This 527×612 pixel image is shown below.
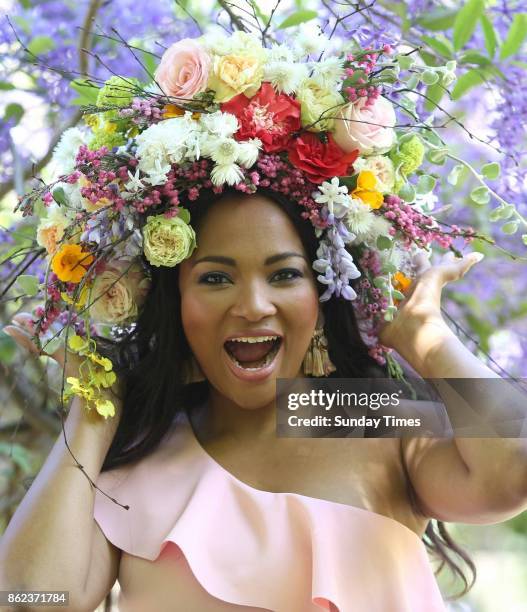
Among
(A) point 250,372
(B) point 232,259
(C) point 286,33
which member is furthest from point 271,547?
(C) point 286,33

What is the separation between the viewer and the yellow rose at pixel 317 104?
1.74 metres

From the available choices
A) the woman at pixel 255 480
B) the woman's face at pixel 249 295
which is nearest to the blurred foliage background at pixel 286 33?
the woman at pixel 255 480

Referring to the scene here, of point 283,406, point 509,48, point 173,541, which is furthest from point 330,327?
point 509,48

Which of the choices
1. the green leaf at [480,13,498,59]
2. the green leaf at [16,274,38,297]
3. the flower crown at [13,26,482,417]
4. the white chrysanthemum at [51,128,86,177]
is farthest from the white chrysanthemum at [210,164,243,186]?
the green leaf at [480,13,498,59]

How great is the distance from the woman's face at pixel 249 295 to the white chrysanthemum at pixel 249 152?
76 millimetres

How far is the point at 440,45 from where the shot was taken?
7.02 feet

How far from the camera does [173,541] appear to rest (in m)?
1.67

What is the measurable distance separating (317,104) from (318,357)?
1.73ft

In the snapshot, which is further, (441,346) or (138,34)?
(138,34)

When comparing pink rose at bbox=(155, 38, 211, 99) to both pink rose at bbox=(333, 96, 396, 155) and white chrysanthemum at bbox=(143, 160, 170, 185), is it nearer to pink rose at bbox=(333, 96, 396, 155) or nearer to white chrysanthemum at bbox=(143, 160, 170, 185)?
white chrysanthemum at bbox=(143, 160, 170, 185)

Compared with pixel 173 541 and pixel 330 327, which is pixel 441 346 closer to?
pixel 330 327

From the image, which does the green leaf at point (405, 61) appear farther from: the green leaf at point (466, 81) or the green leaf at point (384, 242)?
the green leaf at point (466, 81)

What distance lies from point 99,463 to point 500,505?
785mm

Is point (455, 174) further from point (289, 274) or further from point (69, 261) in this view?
point (69, 261)
